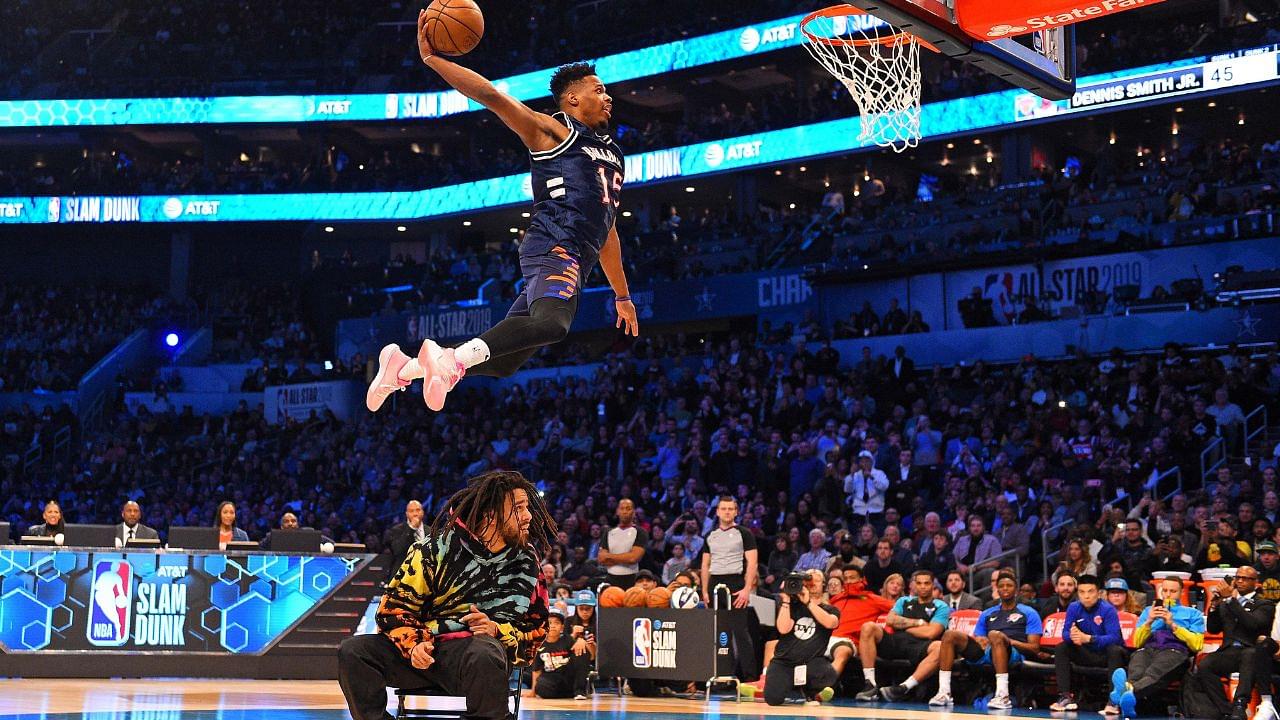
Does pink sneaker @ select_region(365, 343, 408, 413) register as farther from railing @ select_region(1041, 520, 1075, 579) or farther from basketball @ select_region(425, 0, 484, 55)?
railing @ select_region(1041, 520, 1075, 579)

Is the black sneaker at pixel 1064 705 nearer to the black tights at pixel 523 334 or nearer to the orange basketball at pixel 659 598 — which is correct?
the orange basketball at pixel 659 598

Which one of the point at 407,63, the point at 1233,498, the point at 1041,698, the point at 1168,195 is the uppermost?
the point at 407,63

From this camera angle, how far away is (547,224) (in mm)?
6406

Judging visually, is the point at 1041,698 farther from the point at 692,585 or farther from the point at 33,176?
the point at 33,176

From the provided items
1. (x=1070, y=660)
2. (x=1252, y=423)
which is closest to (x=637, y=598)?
(x=1070, y=660)

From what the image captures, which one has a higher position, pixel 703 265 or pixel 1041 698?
pixel 703 265

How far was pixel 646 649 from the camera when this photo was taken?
564 inches

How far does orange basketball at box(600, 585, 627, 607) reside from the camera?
14.4 metres

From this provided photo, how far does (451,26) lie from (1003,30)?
344cm

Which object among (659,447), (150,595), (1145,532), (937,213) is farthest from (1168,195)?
(150,595)

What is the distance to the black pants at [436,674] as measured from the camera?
5418 mm

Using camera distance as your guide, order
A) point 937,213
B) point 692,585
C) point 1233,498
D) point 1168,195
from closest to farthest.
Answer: point 692,585 → point 1233,498 → point 1168,195 → point 937,213

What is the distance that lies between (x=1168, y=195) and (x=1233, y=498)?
39.6 feet

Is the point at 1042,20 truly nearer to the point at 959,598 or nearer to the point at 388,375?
the point at 388,375
